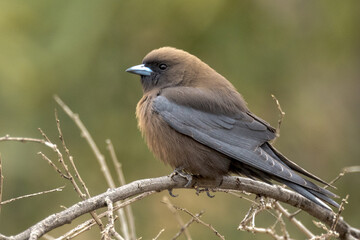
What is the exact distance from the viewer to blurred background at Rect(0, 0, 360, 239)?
703cm

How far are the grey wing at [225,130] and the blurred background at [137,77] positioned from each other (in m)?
2.11

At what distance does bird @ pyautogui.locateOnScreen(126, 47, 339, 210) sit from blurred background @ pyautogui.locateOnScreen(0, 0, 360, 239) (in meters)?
1.74

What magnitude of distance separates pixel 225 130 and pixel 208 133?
16cm

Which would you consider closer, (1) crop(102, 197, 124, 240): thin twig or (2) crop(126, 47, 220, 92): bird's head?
(1) crop(102, 197, 124, 240): thin twig

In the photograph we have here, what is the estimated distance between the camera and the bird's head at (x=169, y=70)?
18.4 feet

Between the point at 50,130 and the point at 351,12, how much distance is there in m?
3.86

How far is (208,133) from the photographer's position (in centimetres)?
509

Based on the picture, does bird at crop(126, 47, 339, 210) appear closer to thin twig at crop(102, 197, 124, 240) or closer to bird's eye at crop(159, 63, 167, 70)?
bird's eye at crop(159, 63, 167, 70)

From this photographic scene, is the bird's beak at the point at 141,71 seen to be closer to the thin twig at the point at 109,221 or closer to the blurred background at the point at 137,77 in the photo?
the blurred background at the point at 137,77

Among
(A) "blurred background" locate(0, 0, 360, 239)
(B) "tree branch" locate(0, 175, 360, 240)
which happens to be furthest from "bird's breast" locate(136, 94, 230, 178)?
(A) "blurred background" locate(0, 0, 360, 239)

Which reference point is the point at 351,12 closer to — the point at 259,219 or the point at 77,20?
the point at 259,219

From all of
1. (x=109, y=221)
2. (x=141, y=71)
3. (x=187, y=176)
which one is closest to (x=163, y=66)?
(x=141, y=71)

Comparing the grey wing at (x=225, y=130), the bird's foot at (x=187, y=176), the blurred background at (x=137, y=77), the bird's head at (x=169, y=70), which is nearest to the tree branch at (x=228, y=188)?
the bird's foot at (x=187, y=176)

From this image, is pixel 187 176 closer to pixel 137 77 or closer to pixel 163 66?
pixel 163 66
